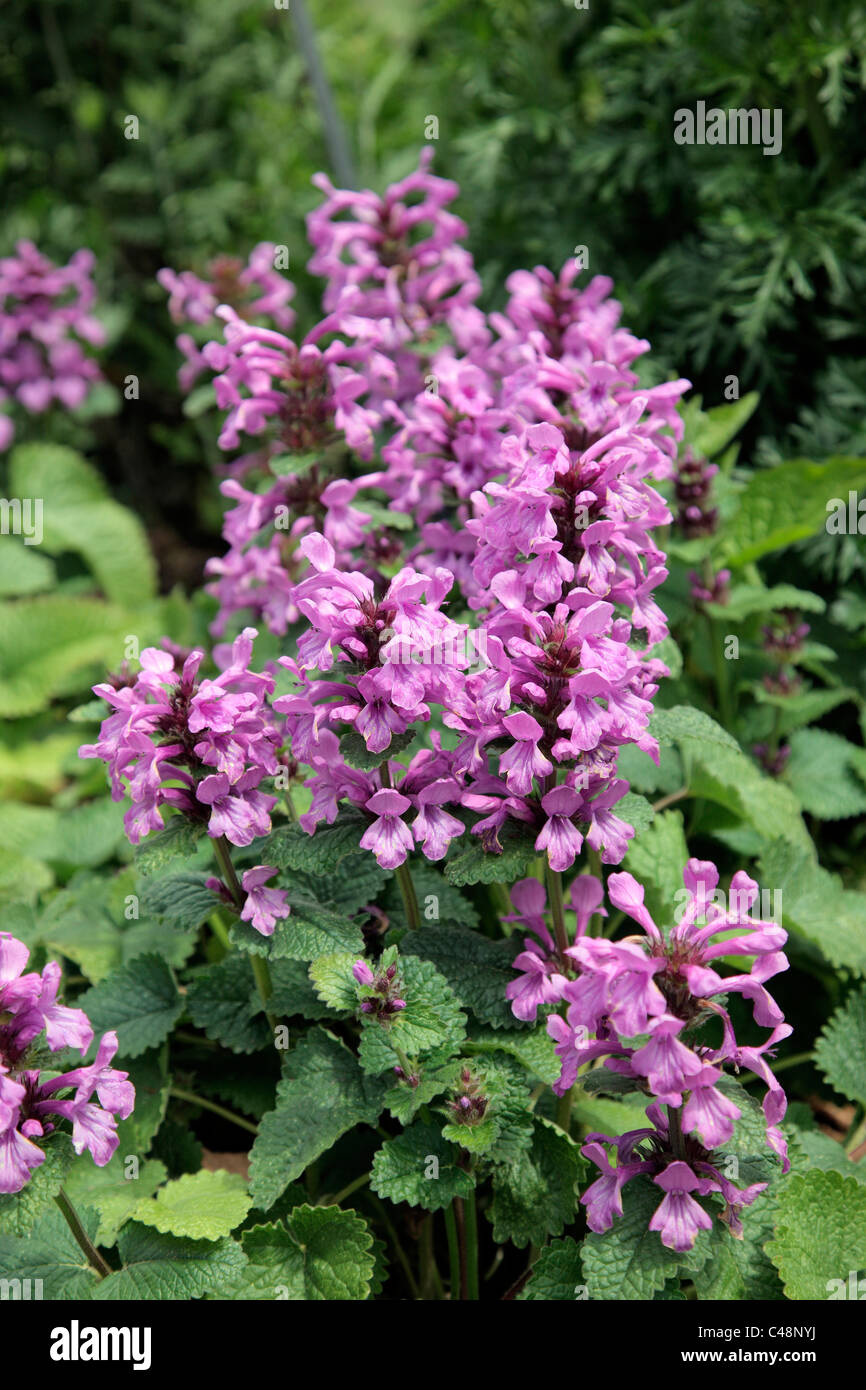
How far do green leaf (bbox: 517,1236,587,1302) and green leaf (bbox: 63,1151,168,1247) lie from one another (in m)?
0.52

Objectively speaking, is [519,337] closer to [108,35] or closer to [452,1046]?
[452,1046]

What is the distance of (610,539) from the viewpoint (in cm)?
146

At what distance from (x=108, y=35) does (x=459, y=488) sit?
3035 mm

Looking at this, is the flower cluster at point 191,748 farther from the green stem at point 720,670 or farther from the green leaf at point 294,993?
the green stem at point 720,670

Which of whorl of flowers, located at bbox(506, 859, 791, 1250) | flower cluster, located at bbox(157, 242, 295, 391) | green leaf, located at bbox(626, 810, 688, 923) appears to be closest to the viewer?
whorl of flowers, located at bbox(506, 859, 791, 1250)

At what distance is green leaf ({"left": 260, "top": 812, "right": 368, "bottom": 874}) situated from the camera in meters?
1.42

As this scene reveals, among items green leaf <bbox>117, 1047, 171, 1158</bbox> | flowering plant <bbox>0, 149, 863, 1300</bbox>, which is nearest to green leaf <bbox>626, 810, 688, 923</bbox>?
flowering plant <bbox>0, 149, 863, 1300</bbox>

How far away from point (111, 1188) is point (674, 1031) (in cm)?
90

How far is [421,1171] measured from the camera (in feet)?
4.68

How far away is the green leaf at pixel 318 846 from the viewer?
Answer: 1.42m

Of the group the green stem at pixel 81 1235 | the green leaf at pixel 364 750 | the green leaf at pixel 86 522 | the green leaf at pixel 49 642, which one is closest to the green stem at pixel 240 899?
the green leaf at pixel 364 750

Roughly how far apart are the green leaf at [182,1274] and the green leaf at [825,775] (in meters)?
1.28

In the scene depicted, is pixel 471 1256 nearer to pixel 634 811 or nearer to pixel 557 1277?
pixel 557 1277

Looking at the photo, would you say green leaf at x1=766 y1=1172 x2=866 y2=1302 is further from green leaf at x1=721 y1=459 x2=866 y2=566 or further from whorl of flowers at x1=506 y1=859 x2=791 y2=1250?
green leaf at x1=721 y1=459 x2=866 y2=566
